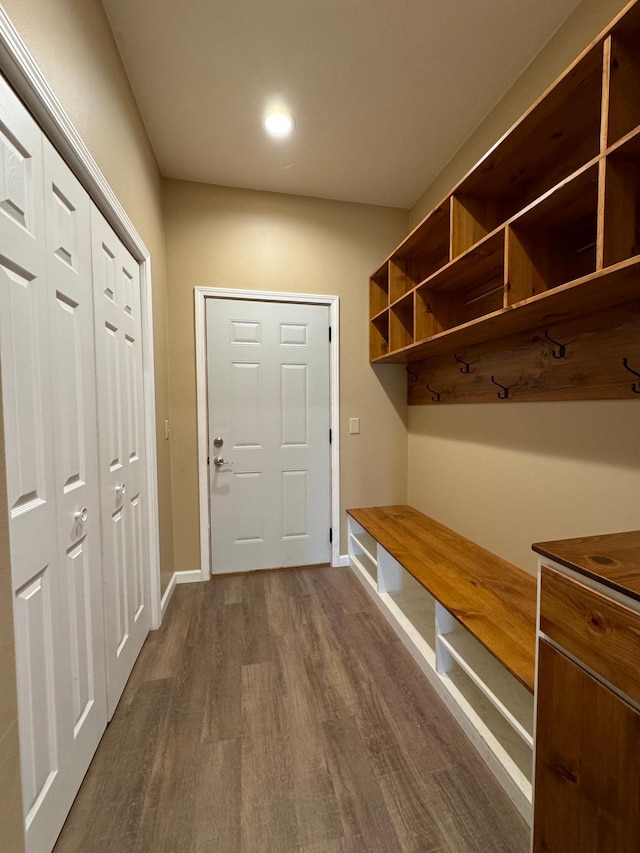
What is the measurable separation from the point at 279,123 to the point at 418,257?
110 cm

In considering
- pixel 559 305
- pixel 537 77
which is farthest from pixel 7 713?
pixel 537 77

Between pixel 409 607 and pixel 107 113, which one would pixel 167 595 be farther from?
pixel 107 113

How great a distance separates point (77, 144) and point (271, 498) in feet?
6.93

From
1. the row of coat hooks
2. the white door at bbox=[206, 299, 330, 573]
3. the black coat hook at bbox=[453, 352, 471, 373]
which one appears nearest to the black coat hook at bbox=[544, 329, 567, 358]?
the row of coat hooks

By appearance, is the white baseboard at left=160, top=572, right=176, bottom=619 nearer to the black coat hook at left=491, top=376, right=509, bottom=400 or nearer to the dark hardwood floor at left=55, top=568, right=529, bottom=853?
the dark hardwood floor at left=55, top=568, right=529, bottom=853

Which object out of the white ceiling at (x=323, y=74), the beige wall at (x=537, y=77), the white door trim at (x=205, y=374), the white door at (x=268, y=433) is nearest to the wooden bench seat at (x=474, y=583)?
the white door at (x=268, y=433)

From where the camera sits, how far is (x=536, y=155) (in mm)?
1288

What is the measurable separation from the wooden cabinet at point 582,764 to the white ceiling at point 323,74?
2.28 m

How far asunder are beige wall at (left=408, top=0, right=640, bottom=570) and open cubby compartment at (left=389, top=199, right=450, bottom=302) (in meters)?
0.46

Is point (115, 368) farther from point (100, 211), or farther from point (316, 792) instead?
point (316, 792)

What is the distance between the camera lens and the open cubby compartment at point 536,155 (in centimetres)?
101

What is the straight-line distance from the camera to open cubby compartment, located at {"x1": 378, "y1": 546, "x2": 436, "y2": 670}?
1.63m

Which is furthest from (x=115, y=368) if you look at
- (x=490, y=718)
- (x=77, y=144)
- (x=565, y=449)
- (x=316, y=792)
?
(x=490, y=718)

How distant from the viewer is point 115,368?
145 centimetres
